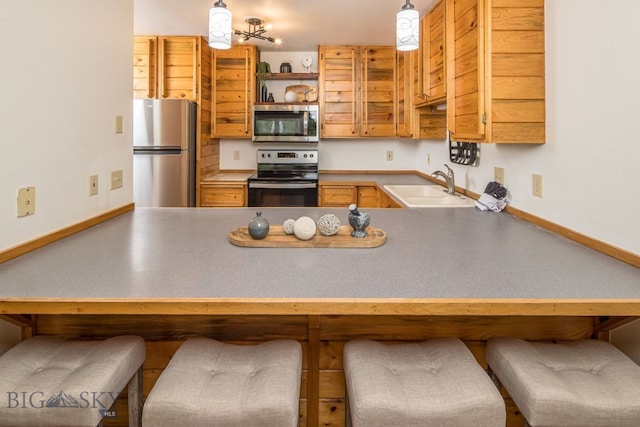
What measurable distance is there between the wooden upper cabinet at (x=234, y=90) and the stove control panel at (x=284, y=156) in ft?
1.00

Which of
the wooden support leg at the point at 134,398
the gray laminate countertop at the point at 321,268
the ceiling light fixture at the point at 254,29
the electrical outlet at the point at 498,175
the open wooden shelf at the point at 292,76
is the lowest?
the wooden support leg at the point at 134,398

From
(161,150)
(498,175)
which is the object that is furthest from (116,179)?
(498,175)

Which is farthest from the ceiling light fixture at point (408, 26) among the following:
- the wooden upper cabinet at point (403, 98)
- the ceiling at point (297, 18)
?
the wooden upper cabinet at point (403, 98)

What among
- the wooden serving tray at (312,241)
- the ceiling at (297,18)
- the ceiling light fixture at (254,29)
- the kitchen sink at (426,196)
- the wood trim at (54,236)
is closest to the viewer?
the wood trim at (54,236)

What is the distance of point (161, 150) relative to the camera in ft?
13.0

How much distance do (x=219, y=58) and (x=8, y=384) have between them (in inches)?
152

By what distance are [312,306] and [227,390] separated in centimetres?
29

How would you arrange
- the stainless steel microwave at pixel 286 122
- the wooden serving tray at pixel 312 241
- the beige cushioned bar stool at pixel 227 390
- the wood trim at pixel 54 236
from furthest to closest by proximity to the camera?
the stainless steel microwave at pixel 286 122
the wooden serving tray at pixel 312 241
the wood trim at pixel 54 236
the beige cushioned bar stool at pixel 227 390

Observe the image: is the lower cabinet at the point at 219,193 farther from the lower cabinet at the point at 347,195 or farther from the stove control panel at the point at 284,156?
the lower cabinet at the point at 347,195

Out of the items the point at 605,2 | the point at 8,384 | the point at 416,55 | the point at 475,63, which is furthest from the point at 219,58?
the point at 8,384

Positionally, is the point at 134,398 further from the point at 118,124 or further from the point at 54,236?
the point at 118,124

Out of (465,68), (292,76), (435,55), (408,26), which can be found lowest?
(465,68)

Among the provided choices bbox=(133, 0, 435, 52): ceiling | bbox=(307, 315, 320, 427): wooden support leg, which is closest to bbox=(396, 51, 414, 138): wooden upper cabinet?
bbox=(133, 0, 435, 52): ceiling

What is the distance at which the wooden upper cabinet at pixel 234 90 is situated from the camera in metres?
4.38
